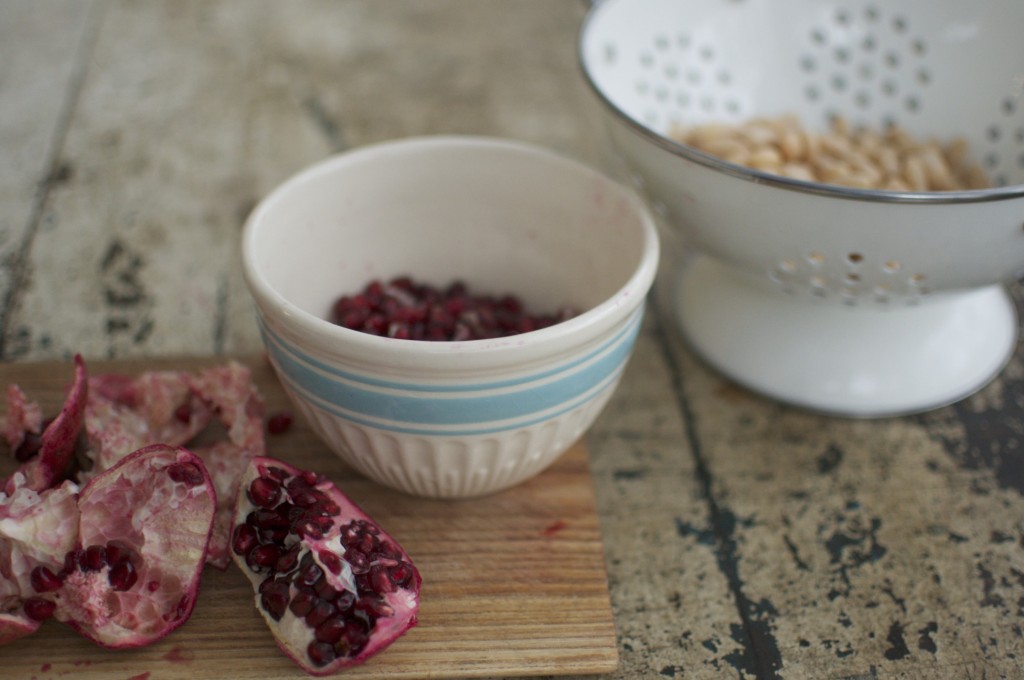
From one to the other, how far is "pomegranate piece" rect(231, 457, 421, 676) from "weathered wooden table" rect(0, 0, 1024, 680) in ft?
0.74

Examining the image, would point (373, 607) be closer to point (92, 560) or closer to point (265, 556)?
point (265, 556)

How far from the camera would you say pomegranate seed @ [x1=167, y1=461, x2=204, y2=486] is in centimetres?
78

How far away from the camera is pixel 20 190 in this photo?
1474mm

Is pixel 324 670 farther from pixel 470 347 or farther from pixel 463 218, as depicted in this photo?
pixel 463 218

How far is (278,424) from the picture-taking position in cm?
100

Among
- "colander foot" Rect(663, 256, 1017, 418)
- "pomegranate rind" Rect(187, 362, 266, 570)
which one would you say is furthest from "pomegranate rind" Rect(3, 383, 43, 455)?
"colander foot" Rect(663, 256, 1017, 418)

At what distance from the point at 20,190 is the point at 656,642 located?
128 centimetres

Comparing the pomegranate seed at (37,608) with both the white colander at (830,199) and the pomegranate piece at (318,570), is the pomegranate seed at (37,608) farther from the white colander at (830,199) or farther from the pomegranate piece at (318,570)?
the white colander at (830,199)

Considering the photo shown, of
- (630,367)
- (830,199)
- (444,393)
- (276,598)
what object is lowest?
(630,367)

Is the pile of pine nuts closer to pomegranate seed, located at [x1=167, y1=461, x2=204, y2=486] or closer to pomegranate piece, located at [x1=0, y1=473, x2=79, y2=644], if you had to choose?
pomegranate seed, located at [x1=167, y1=461, x2=204, y2=486]

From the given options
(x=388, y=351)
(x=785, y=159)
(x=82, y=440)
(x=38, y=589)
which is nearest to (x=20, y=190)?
(x=82, y=440)

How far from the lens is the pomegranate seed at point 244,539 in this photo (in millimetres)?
787

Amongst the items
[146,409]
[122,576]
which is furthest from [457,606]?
[146,409]

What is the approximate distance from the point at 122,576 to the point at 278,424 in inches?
10.6
